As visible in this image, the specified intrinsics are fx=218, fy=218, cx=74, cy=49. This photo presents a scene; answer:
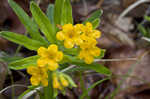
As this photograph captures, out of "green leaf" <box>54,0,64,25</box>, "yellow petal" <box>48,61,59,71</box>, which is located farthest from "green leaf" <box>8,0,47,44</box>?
"yellow petal" <box>48,61,59,71</box>

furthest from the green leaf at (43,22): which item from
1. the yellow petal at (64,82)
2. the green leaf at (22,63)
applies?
the yellow petal at (64,82)

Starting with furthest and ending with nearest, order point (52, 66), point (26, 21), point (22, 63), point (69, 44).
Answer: point (26, 21) → point (22, 63) → point (69, 44) → point (52, 66)

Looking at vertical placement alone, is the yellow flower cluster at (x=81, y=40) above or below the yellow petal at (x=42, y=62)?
above

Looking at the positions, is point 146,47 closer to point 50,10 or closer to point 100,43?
point 100,43

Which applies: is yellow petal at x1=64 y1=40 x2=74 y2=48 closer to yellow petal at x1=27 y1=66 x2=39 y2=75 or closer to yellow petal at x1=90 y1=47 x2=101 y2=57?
yellow petal at x1=90 y1=47 x2=101 y2=57

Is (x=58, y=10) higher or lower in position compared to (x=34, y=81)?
higher

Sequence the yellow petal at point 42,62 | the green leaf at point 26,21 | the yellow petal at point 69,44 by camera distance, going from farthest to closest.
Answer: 1. the green leaf at point 26,21
2. the yellow petal at point 69,44
3. the yellow petal at point 42,62

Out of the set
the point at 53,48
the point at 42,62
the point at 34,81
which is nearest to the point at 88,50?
the point at 53,48

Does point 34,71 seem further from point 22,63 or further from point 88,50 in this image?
point 88,50

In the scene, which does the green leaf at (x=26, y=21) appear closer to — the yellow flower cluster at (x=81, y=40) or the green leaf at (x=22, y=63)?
the green leaf at (x=22, y=63)
